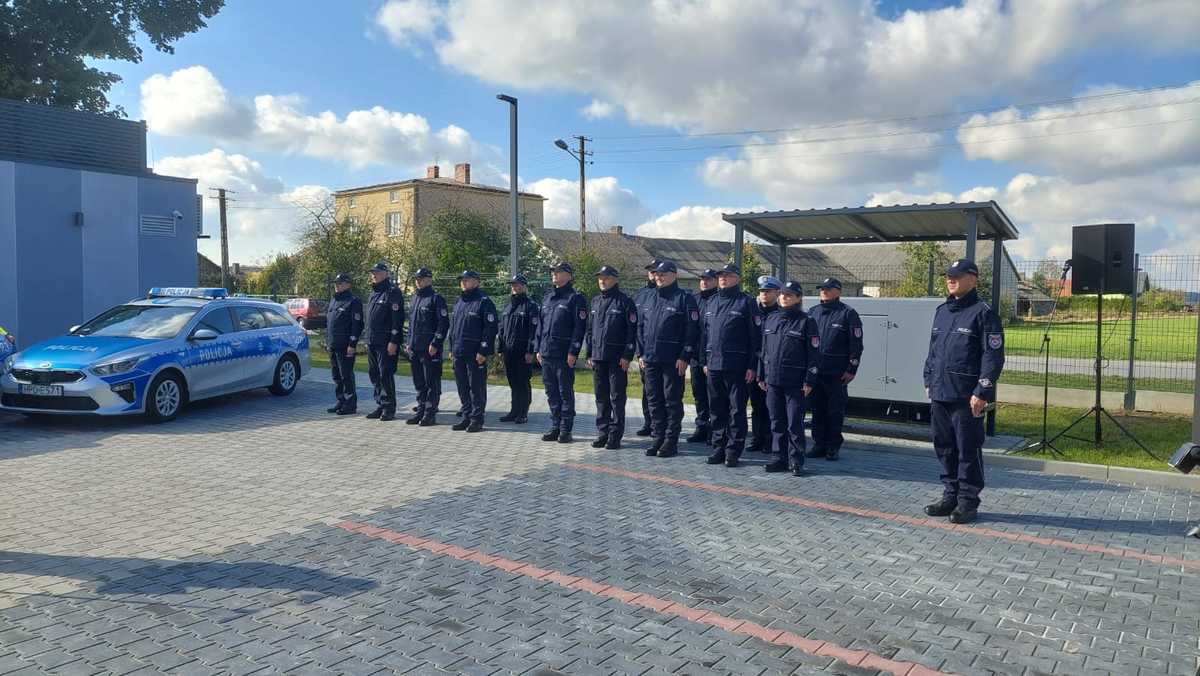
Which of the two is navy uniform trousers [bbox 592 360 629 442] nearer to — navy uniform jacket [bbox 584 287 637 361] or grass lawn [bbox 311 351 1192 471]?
navy uniform jacket [bbox 584 287 637 361]

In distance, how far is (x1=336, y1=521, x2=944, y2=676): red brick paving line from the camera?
12.7 feet

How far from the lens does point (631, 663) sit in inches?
149

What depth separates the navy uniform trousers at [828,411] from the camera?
888cm

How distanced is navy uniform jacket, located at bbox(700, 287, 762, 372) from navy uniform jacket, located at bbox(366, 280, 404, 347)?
4485mm

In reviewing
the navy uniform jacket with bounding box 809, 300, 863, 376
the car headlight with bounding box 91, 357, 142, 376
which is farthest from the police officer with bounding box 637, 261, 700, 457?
the car headlight with bounding box 91, 357, 142, 376

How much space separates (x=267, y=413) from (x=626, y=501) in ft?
22.3

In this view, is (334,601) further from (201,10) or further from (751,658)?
(201,10)

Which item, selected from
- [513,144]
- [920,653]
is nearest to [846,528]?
[920,653]

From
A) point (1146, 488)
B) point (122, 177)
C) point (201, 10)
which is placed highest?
point (201, 10)

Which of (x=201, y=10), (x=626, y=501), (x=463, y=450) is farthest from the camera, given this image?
(x=201, y=10)

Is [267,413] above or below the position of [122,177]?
below

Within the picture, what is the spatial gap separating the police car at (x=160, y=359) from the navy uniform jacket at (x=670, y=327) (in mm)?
6117

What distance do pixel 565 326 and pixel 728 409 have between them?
216cm

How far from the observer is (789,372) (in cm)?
791
